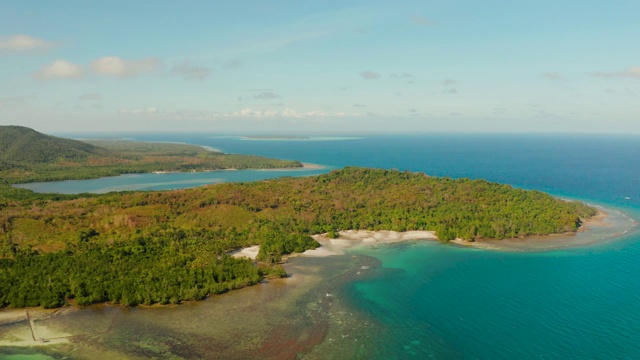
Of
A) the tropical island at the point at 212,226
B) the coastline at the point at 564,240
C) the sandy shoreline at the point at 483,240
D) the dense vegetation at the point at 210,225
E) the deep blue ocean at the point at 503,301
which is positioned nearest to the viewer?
the deep blue ocean at the point at 503,301

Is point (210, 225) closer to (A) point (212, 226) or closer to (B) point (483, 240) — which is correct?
(A) point (212, 226)

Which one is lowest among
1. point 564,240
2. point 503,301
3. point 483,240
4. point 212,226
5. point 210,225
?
point 503,301

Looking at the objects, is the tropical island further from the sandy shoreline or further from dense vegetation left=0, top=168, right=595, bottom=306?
the sandy shoreline

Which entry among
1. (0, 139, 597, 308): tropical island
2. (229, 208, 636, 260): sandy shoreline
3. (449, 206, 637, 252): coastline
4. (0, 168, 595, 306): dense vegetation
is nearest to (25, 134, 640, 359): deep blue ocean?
(449, 206, 637, 252): coastline

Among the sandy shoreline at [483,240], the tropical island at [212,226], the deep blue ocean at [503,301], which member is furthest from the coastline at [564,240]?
the deep blue ocean at [503,301]

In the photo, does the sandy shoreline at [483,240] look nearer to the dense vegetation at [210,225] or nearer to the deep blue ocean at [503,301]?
the dense vegetation at [210,225]

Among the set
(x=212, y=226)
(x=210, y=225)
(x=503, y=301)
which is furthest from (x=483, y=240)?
(x=210, y=225)

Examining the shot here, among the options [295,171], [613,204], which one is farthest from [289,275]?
[295,171]
